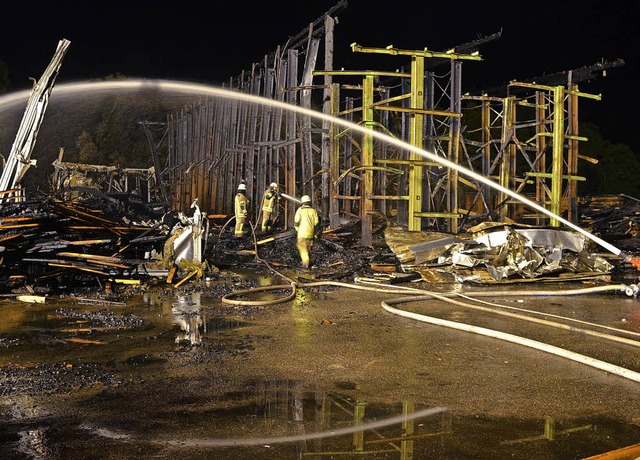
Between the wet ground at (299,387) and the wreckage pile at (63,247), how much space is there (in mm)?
1851

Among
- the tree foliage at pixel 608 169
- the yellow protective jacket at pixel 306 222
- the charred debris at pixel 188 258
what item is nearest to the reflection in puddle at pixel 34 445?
the charred debris at pixel 188 258

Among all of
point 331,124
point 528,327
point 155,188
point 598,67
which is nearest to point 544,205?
point 598,67

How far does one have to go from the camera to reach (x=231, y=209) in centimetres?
2834

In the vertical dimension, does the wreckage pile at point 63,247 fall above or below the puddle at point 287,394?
above

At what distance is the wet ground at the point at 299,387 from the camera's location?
4840 millimetres

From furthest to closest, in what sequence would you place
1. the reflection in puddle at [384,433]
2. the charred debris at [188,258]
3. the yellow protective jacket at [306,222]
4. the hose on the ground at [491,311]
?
the yellow protective jacket at [306,222]
the charred debris at [188,258]
the hose on the ground at [491,311]
the reflection in puddle at [384,433]

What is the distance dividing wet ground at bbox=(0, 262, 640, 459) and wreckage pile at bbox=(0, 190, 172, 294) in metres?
1.85

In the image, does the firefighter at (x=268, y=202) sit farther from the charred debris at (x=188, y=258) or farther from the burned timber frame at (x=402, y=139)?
the charred debris at (x=188, y=258)

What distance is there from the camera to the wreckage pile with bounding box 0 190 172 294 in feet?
38.7

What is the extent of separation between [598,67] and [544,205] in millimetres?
4034

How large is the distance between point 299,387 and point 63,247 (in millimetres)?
7468

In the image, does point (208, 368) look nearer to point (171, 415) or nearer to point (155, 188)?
point (171, 415)

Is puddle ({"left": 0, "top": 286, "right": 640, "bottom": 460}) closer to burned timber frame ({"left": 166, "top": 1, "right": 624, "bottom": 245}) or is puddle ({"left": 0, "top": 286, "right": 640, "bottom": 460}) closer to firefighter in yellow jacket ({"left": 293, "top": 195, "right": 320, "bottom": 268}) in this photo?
firefighter in yellow jacket ({"left": 293, "top": 195, "right": 320, "bottom": 268})

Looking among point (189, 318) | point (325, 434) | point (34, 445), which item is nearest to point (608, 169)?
point (189, 318)
